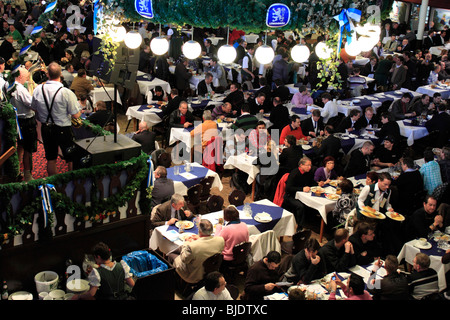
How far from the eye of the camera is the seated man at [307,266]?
631 cm

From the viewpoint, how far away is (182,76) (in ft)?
44.3

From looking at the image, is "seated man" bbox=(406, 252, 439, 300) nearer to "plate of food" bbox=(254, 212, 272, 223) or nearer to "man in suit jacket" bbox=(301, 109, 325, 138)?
"plate of food" bbox=(254, 212, 272, 223)

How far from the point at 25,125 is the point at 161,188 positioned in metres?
2.19

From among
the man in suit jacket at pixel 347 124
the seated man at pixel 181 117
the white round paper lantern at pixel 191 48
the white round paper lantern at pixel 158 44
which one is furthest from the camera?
the man in suit jacket at pixel 347 124

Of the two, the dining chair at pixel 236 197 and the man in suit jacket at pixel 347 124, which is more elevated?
the man in suit jacket at pixel 347 124

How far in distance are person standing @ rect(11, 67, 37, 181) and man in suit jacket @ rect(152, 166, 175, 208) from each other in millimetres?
1904

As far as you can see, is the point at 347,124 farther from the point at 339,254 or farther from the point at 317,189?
the point at 339,254

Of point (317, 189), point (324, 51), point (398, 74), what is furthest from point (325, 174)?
point (398, 74)

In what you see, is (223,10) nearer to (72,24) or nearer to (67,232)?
(67,232)

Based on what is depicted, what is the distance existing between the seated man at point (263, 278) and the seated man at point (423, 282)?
159 cm

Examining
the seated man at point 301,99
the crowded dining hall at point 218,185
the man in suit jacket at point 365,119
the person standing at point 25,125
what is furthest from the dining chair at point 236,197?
the seated man at point 301,99

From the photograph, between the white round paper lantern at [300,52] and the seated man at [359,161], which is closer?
the white round paper lantern at [300,52]

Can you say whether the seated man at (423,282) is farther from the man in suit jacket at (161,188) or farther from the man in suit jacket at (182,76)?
the man in suit jacket at (182,76)

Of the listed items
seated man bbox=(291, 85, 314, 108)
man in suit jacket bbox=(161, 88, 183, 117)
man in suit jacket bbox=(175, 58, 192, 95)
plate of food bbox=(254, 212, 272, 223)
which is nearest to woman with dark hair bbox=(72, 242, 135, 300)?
plate of food bbox=(254, 212, 272, 223)
